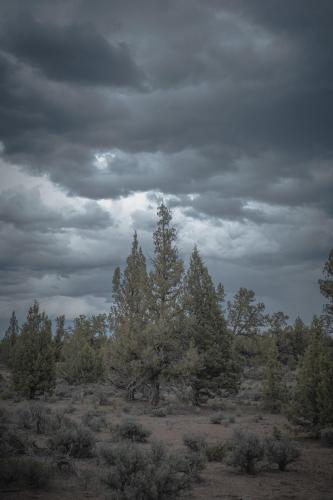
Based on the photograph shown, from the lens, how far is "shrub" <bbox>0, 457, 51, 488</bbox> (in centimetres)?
766

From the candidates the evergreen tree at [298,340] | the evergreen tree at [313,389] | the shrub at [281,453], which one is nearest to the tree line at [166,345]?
the evergreen tree at [313,389]

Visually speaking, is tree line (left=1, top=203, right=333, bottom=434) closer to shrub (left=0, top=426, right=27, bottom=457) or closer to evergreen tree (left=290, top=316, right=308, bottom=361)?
shrub (left=0, top=426, right=27, bottom=457)

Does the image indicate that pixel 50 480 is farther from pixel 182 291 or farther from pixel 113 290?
pixel 113 290

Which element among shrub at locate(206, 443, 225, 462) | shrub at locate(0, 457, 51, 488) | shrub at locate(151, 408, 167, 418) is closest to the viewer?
shrub at locate(0, 457, 51, 488)

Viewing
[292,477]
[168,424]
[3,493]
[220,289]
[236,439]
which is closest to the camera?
[3,493]

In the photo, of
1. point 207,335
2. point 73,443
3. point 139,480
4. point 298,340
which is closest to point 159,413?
point 207,335

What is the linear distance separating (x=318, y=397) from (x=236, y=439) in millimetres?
5316

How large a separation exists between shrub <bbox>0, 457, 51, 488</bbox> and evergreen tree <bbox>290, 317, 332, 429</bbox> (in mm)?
9846

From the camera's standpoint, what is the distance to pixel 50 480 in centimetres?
831

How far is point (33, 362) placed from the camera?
83.3 ft

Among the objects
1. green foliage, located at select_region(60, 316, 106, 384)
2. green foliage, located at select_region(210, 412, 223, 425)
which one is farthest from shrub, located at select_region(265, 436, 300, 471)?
green foliage, located at select_region(60, 316, 106, 384)

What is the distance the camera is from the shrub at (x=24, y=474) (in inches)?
302

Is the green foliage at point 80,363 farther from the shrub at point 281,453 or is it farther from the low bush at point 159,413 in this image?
the shrub at point 281,453

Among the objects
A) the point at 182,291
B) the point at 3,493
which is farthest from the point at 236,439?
the point at 182,291
